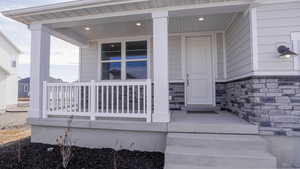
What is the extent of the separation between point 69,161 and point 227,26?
4.91 m

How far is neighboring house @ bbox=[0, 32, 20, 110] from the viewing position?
11.5 metres

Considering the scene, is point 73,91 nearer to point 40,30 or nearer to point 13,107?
point 40,30

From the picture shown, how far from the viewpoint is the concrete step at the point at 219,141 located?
266 cm

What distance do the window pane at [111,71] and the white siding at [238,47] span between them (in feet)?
11.1

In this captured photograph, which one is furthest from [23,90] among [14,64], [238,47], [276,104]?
[276,104]

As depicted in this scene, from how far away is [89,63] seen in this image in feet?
19.0

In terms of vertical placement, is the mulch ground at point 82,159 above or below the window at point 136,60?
below

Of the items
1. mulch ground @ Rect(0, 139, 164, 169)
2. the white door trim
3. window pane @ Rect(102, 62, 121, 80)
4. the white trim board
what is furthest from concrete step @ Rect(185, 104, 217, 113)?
window pane @ Rect(102, 62, 121, 80)

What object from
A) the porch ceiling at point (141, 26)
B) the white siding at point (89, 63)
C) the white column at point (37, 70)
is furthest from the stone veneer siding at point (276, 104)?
the white siding at point (89, 63)

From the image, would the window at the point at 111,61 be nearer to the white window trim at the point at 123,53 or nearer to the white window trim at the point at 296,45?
the white window trim at the point at 123,53

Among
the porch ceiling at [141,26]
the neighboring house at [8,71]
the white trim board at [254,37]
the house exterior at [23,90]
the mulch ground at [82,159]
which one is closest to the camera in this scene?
the mulch ground at [82,159]

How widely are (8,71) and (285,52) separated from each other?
15432 mm

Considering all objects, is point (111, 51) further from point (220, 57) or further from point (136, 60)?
point (220, 57)

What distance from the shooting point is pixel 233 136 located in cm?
288
